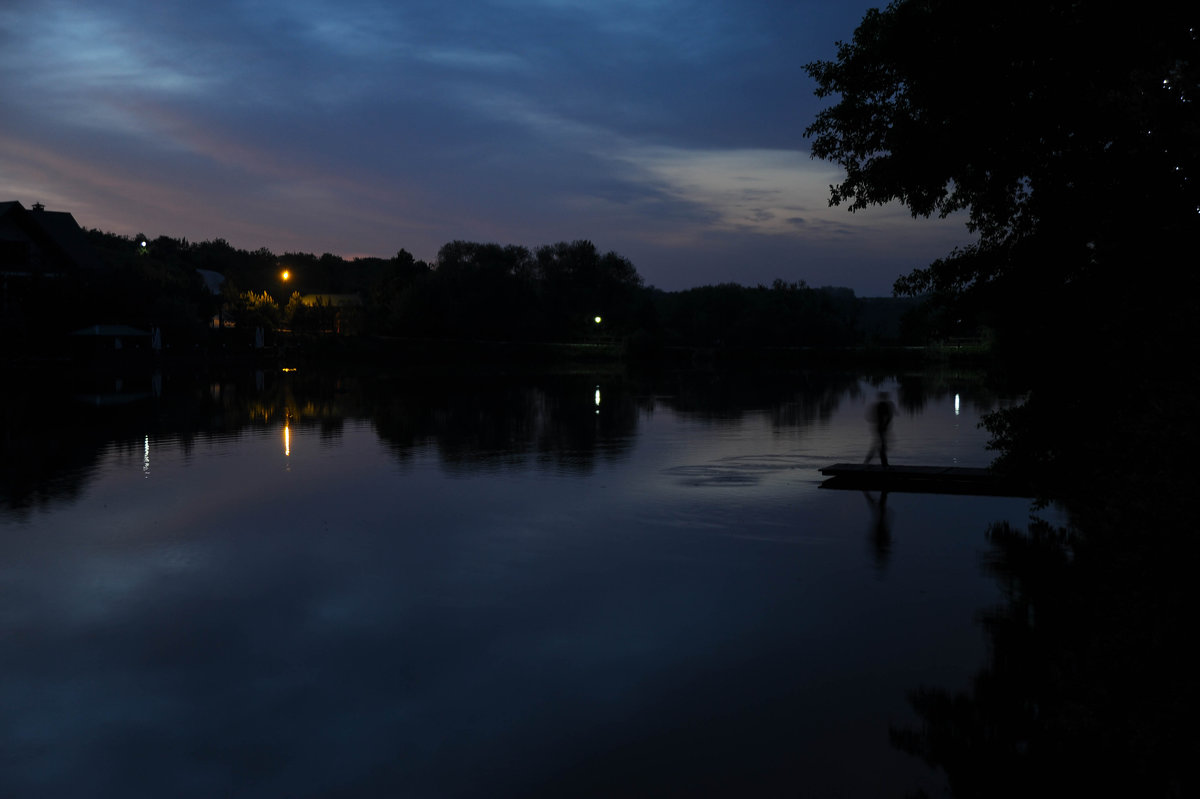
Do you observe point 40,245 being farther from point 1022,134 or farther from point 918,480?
point 1022,134

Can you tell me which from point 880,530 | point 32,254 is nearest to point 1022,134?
point 880,530

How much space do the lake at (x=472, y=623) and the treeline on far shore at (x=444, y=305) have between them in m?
48.5

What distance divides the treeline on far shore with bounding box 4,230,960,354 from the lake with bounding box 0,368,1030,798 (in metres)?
48.5

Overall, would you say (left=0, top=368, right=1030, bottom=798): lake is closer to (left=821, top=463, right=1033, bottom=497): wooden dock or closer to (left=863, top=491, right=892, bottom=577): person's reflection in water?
(left=863, top=491, right=892, bottom=577): person's reflection in water

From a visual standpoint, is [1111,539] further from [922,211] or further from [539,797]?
[922,211]

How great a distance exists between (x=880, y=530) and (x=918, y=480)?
3.71 metres

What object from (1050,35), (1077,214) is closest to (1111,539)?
(1077,214)

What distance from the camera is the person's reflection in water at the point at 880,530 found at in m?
12.7

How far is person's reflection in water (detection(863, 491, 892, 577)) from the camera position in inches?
501

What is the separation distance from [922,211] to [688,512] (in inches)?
241

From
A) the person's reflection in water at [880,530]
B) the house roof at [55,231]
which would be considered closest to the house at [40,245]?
the house roof at [55,231]

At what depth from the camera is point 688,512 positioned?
52.5 feet

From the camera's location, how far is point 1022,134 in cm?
1097

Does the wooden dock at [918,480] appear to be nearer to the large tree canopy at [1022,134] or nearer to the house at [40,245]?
the large tree canopy at [1022,134]
